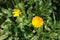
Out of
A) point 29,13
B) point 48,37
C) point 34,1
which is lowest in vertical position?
point 48,37

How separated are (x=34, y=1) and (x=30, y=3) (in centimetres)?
5

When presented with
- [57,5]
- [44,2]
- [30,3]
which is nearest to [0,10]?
[30,3]

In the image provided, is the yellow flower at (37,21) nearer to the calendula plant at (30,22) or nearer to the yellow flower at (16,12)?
the calendula plant at (30,22)

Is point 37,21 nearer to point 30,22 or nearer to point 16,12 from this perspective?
point 30,22

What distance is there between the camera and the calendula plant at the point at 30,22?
2.01m

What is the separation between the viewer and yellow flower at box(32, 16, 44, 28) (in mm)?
1902

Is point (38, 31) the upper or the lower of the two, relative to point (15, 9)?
lower

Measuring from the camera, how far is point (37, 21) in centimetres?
190

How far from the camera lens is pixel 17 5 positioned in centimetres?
209

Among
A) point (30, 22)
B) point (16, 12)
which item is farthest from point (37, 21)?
point (16, 12)

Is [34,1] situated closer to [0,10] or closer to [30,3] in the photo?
[30,3]

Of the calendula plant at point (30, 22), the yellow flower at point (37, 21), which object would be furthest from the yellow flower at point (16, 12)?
the yellow flower at point (37, 21)

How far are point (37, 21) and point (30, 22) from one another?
0.13 m

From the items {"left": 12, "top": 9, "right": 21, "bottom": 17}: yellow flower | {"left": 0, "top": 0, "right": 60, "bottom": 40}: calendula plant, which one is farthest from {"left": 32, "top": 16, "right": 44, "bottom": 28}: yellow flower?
{"left": 12, "top": 9, "right": 21, "bottom": 17}: yellow flower
